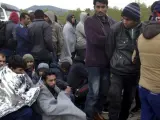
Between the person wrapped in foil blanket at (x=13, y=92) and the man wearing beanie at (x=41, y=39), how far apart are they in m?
1.73

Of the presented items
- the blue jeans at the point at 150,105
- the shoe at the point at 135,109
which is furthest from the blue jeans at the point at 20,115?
the shoe at the point at 135,109

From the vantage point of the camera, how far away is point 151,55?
332 centimetres

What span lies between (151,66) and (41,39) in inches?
113

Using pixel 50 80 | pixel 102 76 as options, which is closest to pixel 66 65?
pixel 102 76

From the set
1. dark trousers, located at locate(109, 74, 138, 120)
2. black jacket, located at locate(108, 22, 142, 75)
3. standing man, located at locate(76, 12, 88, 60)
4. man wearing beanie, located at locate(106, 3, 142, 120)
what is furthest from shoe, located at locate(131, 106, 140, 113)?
standing man, located at locate(76, 12, 88, 60)

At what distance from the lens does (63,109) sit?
4043mm

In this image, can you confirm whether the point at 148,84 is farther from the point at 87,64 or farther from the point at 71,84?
the point at 71,84

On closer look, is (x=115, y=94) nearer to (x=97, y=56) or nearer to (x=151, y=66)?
(x=97, y=56)

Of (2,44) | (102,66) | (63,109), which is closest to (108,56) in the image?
(102,66)

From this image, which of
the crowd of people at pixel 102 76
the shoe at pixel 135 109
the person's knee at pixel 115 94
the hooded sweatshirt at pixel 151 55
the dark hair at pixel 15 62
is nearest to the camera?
the hooded sweatshirt at pixel 151 55

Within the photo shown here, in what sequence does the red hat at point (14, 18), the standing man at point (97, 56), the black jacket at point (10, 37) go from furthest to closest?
the red hat at point (14, 18)
the black jacket at point (10, 37)
the standing man at point (97, 56)

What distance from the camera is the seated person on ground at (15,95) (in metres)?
3.83

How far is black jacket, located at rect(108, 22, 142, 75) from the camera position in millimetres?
4230

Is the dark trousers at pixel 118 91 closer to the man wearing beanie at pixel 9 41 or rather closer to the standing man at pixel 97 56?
the standing man at pixel 97 56
